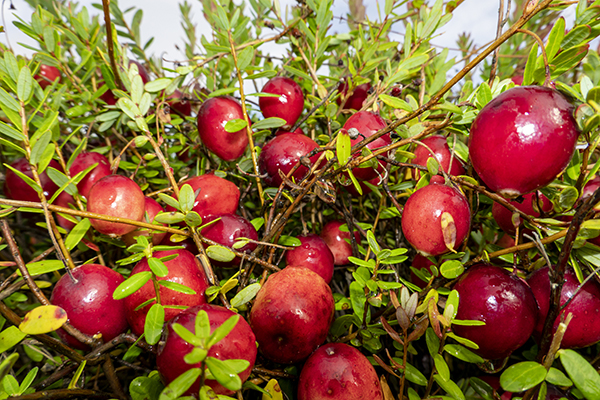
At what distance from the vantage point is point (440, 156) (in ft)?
2.22

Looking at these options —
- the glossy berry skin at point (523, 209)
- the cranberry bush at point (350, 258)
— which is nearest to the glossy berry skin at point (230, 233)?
the cranberry bush at point (350, 258)

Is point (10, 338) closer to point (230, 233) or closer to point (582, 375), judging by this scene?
point (230, 233)

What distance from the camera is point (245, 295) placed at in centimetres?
55

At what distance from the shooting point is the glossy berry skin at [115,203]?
0.61m

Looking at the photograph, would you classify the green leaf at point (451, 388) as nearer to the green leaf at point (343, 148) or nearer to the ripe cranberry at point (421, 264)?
the ripe cranberry at point (421, 264)

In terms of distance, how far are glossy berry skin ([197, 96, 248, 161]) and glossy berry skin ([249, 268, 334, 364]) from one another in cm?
35

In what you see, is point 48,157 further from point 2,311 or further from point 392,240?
point 392,240

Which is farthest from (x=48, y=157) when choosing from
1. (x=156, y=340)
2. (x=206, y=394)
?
(x=206, y=394)

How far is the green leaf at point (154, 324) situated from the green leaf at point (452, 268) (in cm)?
43

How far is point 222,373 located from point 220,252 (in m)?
0.22

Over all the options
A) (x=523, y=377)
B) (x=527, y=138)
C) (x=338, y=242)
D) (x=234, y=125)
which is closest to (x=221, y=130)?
(x=234, y=125)

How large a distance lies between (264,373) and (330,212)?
0.43 m

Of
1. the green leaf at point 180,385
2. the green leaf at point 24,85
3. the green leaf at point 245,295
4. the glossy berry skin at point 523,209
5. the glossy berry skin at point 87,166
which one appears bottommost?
the green leaf at point 245,295

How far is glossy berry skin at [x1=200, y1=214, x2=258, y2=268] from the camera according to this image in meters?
0.63
